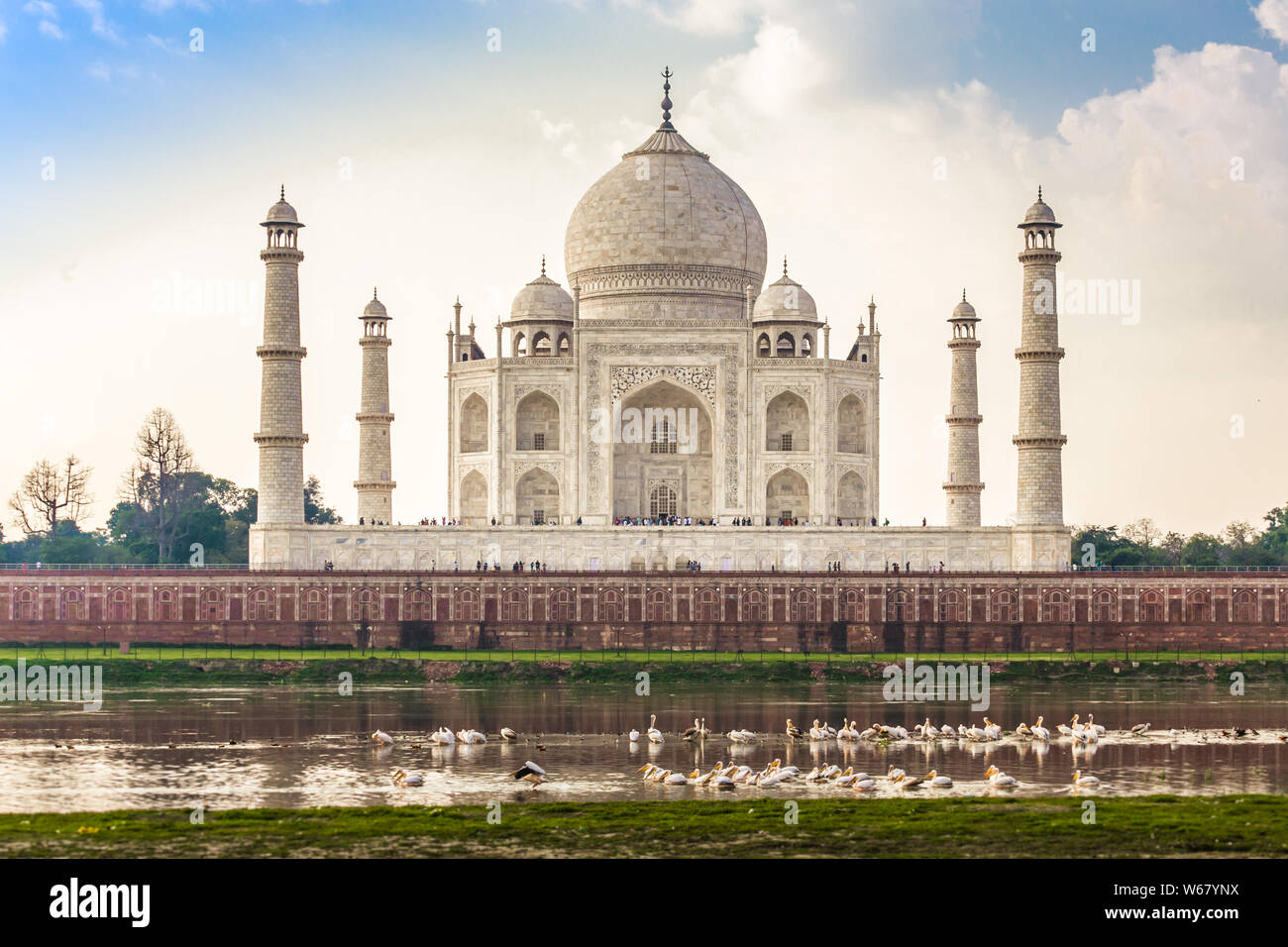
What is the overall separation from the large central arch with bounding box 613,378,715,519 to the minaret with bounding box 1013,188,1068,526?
29.8 ft

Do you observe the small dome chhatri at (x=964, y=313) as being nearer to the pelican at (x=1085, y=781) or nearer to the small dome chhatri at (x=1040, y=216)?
the small dome chhatri at (x=1040, y=216)

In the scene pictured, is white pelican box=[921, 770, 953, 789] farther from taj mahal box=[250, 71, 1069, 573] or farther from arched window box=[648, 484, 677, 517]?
arched window box=[648, 484, 677, 517]

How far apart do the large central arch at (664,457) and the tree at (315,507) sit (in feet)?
63.1

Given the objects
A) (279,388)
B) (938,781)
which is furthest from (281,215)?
(938,781)

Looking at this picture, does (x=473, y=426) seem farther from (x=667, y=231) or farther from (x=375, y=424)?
(x=667, y=231)

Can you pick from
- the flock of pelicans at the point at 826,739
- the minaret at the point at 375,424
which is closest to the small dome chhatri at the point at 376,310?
the minaret at the point at 375,424

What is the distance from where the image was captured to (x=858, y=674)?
1596 inches

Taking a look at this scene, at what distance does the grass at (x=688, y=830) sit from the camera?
18891 mm

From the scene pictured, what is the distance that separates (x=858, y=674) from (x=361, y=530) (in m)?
13.5

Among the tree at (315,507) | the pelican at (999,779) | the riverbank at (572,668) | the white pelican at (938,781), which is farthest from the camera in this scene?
the tree at (315,507)

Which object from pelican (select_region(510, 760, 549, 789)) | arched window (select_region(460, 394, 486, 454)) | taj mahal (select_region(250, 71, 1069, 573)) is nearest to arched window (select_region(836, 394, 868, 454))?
taj mahal (select_region(250, 71, 1069, 573))

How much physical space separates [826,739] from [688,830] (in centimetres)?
876

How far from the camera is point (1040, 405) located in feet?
156
